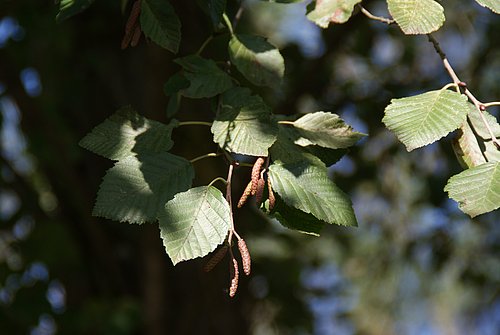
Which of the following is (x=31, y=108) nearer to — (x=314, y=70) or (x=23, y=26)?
(x=23, y=26)

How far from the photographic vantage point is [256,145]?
108 cm

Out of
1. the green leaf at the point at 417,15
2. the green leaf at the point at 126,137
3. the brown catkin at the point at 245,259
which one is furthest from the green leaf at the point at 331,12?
the brown catkin at the point at 245,259

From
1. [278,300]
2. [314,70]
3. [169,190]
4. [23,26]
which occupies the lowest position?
[278,300]

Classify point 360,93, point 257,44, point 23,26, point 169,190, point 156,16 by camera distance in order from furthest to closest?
point 360,93 → point 23,26 → point 257,44 → point 156,16 → point 169,190

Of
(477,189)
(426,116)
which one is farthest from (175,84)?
(477,189)

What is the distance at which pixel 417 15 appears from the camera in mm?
1093

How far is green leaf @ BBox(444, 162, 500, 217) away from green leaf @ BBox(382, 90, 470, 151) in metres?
0.07

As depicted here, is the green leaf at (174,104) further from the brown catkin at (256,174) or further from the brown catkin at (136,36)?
the brown catkin at (256,174)

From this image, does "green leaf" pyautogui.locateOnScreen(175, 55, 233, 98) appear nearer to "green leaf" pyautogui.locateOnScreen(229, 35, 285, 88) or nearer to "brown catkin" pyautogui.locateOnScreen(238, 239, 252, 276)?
"green leaf" pyautogui.locateOnScreen(229, 35, 285, 88)

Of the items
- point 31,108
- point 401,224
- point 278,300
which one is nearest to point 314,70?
point 31,108

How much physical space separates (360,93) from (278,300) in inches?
51.5

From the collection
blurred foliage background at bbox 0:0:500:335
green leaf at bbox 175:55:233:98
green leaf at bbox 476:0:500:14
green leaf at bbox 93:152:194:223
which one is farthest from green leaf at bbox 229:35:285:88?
blurred foliage background at bbox 0:0:500:335

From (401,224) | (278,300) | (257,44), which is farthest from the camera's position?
(401,224)

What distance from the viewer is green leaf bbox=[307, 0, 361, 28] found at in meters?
1.18
